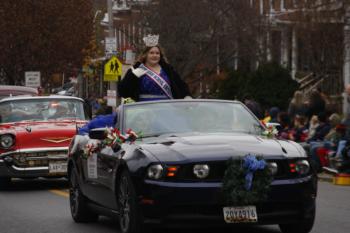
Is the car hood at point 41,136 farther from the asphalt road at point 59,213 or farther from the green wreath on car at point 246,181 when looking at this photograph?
the green wreath on car at point 246,181

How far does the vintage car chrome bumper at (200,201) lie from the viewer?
9609 mm

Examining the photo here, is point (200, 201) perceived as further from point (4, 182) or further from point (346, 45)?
point (346, 45)

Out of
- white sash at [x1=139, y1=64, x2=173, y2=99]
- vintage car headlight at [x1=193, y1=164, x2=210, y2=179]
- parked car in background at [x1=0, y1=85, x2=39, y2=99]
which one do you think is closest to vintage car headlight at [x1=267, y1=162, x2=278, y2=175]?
vintage car headlight at [x1=193, y1=164, x2=210, y2=179]

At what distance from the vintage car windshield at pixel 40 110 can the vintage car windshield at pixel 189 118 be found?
27.5 ft

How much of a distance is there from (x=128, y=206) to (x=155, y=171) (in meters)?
0.53

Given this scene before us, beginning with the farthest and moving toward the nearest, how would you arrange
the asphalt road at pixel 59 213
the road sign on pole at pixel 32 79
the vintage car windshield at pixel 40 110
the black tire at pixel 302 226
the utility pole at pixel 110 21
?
the road sign on pole at pixel 32 79 < the utility pole at pixel 110 21 < the vintage car windshield at pixel 40 110 < the asphalt road at pixel 59 213 < the black tire at pixel 302 226

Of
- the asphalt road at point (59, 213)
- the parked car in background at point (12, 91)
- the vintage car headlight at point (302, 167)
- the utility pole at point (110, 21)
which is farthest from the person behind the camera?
the utility pole at point (110, 21)

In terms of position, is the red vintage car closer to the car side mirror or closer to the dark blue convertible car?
the car side mirror

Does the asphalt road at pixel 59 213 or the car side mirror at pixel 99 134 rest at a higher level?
the car side mirror at pixel 99 134

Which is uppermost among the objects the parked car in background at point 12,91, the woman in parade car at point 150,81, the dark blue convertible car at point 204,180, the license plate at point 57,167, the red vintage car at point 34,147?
the woman in parade car at point 150,81

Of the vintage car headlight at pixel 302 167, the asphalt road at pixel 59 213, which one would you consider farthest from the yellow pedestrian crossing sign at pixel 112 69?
the vintage car headlight at pixel 302 167

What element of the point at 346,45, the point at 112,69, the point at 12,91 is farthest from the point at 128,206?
the point at 346,45

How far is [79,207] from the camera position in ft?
41.7

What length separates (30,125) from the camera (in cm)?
1906
